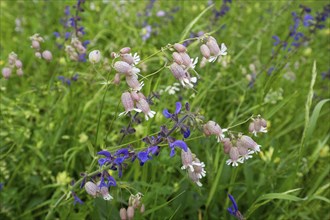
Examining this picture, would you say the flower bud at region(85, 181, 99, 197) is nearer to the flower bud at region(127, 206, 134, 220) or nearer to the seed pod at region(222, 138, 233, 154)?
the flower bud at region(127, 206, 134, 220)

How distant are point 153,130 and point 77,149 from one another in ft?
1.55

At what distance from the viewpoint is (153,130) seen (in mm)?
2852

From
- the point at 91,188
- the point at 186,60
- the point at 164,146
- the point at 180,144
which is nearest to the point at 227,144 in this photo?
the point at 180,144

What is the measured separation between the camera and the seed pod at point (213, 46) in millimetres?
1814

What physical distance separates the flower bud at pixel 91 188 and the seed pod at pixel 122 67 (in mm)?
490

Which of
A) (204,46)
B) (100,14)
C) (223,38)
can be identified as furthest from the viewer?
(100,14)

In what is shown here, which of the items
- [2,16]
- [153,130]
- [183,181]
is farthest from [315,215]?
[2,16]

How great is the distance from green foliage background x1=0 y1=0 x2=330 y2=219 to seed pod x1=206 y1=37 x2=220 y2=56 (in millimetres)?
345

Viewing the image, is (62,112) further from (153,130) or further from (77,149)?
(153,130)

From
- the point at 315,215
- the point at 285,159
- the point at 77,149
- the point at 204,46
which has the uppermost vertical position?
the point at 204,46

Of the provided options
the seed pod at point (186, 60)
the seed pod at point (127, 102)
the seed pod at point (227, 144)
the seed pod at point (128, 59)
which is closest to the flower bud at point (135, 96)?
the seed pod at point (127, 102)

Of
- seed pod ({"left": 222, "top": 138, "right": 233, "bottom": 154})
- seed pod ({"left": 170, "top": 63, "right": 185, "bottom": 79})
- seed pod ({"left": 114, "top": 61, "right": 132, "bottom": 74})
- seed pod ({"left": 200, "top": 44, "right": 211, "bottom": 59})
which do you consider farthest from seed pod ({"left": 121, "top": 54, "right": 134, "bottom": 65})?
seed pod ({"left": 222, "top": 138, "right": 233, "bottom": 154})

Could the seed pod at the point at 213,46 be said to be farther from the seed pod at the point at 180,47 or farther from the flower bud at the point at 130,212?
the flower bud at the point at 130,212

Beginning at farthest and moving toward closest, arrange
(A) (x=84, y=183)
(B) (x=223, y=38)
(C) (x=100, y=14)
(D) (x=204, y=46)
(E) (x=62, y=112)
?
(C) (x=100, y=14) → (B) (x=223, y=38) → (E) (x=62, y=112) → (A) (x=84, y=183) → (D) (x=204, y=46)
